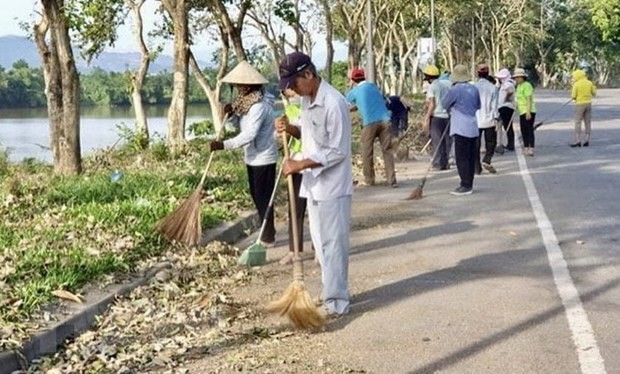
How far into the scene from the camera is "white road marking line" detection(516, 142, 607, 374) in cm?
533

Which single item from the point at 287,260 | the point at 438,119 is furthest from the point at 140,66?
the point at 287,260

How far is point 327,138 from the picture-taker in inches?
244

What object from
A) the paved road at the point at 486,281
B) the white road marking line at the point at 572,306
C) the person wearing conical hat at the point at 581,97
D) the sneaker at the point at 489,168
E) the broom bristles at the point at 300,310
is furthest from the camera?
the person wearing conical hat at the point at 581,97

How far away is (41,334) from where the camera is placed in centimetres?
568

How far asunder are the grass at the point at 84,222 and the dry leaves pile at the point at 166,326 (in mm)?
380

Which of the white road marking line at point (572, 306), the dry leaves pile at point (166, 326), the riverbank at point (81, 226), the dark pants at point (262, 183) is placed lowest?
the white road marking line at point (572, 306)

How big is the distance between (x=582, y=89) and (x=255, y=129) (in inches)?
466

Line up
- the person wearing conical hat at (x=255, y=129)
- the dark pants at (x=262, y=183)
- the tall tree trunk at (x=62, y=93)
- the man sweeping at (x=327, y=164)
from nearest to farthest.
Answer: the man sweeping at (x=327, y=164), the person wearing conical hat at (x=255, y=129), the dark pants at (x=262, y=183), the tall tree trunk at (x=62, y=93)

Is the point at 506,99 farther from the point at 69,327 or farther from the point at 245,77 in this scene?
the point at 69,327

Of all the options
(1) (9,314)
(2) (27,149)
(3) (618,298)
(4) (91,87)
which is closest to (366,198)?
(3) (618,298)

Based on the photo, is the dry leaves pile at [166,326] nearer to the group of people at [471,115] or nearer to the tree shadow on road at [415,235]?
the tree shadow on road at [415,235]

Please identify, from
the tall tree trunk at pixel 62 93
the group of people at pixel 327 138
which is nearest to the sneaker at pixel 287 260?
the group of people at pixel 327 138

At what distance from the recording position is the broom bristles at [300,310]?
237 inches

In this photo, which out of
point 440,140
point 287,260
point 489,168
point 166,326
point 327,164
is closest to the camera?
point 327,164
